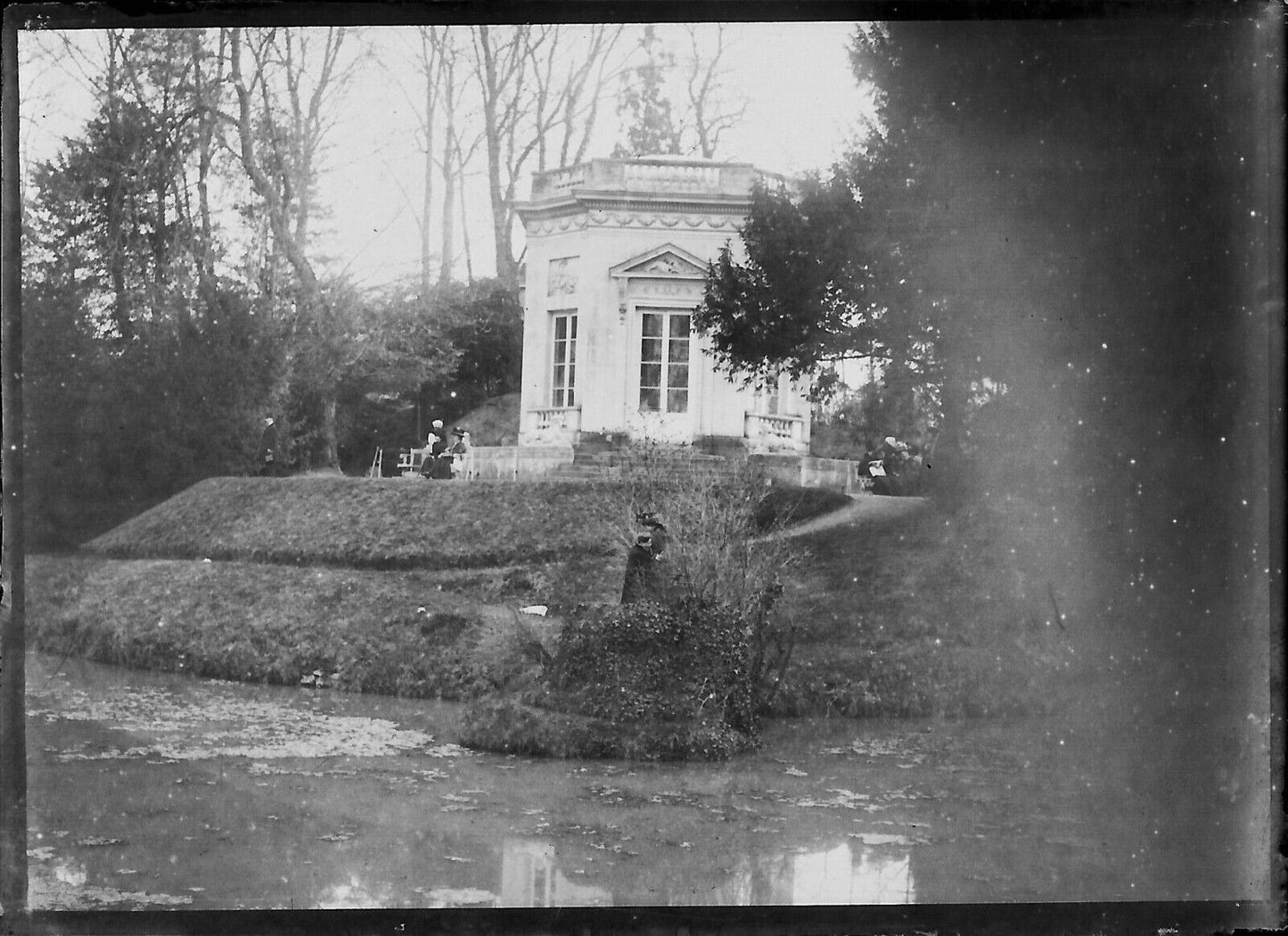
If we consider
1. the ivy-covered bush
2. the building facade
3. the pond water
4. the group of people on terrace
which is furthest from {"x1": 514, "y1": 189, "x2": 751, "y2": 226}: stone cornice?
the pond water

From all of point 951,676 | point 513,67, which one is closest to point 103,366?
point 513,67

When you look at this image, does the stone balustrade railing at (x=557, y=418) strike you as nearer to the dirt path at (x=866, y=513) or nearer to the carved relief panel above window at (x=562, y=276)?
the carved relief panel above window at (x=562, y=276)

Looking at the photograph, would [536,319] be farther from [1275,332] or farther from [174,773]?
[1275,332]

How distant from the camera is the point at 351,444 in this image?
22.0 feet

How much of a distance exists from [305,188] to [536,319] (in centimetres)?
149

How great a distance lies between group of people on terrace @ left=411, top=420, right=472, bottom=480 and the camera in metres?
6.59

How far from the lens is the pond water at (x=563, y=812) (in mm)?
5629

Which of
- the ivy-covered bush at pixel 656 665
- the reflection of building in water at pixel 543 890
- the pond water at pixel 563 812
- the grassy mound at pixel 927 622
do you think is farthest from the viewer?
the grassy mound at pixel 927 622

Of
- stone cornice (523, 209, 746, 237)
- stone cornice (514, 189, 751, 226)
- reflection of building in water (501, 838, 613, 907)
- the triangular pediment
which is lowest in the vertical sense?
reflection of building in water (501, 838, 613, 907)

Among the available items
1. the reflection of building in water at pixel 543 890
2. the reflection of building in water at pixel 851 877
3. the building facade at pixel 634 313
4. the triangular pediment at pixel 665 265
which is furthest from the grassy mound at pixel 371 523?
the reflection of building in water at pixel 851 877

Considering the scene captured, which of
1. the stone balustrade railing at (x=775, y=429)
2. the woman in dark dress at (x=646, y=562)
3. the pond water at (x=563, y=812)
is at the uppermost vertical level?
the stone balustrade railing at (x=775, y=429)

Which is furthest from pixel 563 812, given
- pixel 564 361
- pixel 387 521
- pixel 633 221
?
pixel 633 221

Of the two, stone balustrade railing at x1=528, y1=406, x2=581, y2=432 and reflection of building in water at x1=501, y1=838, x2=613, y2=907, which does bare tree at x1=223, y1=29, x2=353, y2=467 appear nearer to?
stone balustrade railing at x1=528, y1=406, x2=581, y2=432

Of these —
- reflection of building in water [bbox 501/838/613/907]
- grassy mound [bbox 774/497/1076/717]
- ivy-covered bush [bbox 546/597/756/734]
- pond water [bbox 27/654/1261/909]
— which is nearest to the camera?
reflection of building in water [bbox 501/838/613/907]
